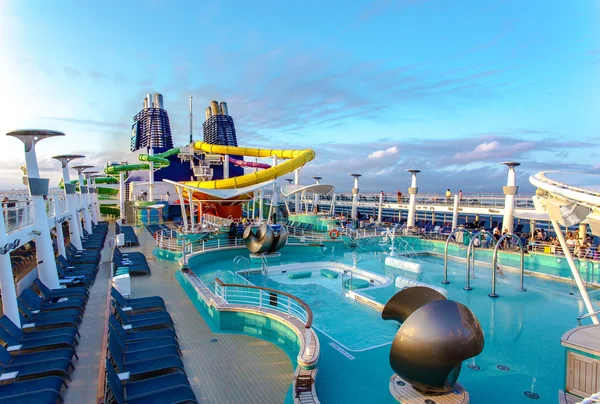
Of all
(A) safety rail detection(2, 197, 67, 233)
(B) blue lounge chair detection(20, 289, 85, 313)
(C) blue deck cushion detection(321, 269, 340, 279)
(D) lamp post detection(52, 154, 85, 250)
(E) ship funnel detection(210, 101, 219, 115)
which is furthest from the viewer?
(E) ship funnel detection(210, 101, 219, 115)

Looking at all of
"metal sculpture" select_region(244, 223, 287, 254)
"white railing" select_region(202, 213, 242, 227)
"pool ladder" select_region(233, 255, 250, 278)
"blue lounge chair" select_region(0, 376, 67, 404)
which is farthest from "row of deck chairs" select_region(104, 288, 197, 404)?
"white railing" select_region(202, 213, 242, 227)

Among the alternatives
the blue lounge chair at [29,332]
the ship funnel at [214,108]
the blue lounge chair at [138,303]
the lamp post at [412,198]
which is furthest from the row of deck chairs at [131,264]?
the ship funnel at [214,108]

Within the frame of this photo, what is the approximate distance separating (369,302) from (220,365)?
465cm

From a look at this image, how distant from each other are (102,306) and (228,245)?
8.31 meters

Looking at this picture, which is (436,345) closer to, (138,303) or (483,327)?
(483,327)

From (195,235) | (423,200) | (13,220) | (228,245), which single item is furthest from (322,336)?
(423,200)

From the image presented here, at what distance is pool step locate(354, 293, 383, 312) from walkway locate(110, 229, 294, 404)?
331cm

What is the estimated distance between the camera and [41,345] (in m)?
5.41

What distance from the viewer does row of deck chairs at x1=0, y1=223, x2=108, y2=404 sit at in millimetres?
4223

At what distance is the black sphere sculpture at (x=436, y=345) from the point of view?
12.9 ft

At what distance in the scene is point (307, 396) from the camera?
4.44 m

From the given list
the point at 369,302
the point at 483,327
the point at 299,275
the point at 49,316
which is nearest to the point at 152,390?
the point at 49,316

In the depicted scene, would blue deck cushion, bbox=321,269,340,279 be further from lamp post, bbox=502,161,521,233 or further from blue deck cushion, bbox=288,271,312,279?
lamp post, bbox=502,161,521,233

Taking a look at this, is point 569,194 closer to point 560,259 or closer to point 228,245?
point 560,259
